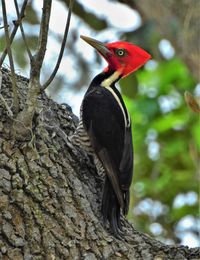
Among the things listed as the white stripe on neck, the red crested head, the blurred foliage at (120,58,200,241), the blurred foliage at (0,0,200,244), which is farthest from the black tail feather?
the blurred foliage at (120,58,200,241)

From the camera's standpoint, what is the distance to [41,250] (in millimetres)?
2922

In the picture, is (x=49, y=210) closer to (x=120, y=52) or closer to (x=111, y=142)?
(x=111, y=142)

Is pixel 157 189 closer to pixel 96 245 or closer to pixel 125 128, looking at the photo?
pixel 125 128

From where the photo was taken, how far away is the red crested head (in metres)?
4.10

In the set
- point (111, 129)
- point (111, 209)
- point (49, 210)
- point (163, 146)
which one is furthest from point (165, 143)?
point (49, 210)

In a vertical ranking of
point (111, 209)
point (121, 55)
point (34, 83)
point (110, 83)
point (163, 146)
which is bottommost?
point (111, 209)

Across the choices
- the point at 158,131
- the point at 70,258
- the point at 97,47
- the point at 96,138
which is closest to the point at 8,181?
the point at 70,258

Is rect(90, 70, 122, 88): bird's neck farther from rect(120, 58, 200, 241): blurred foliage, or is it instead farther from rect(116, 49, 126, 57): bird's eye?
rect(120, 58, 200, 241): blurred foliage

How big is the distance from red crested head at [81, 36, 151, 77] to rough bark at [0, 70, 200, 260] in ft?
2.86

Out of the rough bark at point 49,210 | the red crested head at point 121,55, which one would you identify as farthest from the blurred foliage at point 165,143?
the rough bark at point 49,210

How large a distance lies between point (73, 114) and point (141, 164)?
292 centimetres

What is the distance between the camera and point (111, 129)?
3.78 meters

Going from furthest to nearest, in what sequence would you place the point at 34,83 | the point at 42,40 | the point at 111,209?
the point at 111,209 < the point at 34,83 < the point at 42,40

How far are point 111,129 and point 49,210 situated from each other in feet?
2.80
